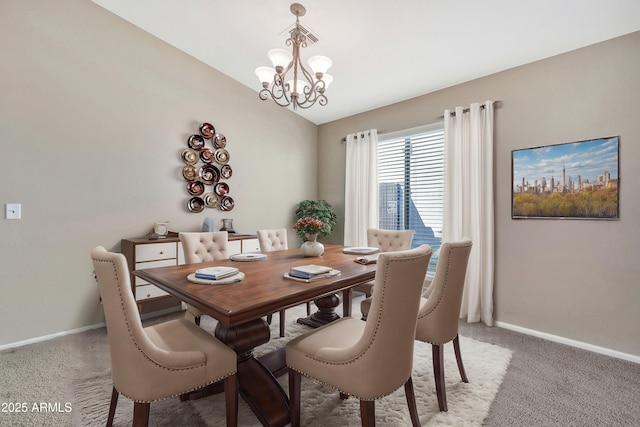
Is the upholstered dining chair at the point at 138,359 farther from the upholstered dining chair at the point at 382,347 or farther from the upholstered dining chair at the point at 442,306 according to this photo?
the upholstered dining chair at the point at 442,306

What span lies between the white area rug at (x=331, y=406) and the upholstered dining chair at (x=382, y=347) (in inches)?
19.5

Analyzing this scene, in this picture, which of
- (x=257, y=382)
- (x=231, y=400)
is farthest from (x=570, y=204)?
(x=231, y=400)

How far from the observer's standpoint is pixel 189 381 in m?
1.29

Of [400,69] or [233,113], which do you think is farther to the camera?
[233,113]

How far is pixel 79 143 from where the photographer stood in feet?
9.32

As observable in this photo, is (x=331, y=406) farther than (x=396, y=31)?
No

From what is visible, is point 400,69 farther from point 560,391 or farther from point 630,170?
point 560,391

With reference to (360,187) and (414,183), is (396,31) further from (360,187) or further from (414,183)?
(360,187)

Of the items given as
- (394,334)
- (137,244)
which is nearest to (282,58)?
(394,334)

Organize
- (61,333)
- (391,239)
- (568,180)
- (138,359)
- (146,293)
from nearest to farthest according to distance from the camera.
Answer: (138,359) < (568,180) < (61,333) < (146,293) < (391,239)

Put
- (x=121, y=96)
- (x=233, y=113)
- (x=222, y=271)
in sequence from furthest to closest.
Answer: (x=233, y=113) < (x=121, y=96) < (x=222, y=271)

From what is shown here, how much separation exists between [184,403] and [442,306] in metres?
1.69

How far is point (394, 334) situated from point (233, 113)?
143 inches

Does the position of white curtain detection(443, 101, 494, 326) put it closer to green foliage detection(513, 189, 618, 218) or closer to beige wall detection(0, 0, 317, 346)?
green foliage detection(513, 189, 618, 218)
